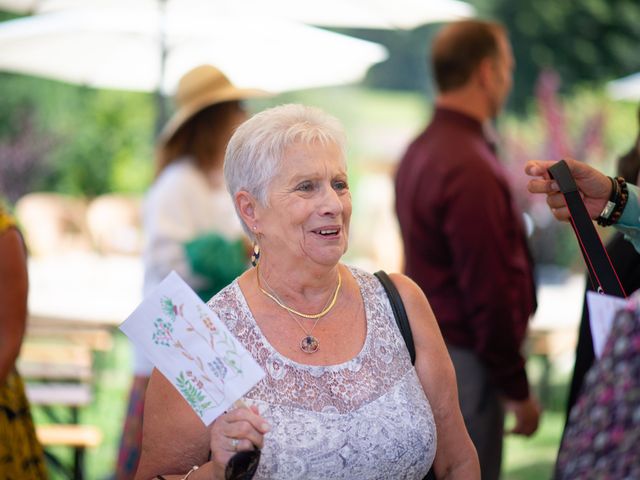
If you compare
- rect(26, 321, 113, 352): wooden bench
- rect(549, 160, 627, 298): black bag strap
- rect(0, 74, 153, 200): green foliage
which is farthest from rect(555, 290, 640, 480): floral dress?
rect(0, 74, 153, 200): green foliage

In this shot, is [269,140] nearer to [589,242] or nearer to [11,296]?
[589,242]

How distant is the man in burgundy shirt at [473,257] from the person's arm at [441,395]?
111 centimetres

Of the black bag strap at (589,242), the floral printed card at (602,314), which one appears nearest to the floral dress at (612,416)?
the floral printed card at (602,314)

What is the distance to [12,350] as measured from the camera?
320 centimetres

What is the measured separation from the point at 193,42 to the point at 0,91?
26.0 ft

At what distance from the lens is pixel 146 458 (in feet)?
8.18

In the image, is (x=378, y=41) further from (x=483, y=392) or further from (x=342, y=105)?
(x=483, y=392)

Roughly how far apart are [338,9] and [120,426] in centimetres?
347

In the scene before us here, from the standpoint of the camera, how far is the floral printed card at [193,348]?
2.13 meters

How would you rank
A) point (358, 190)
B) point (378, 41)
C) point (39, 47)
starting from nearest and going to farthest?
point (39, 47) < point (358, 190) < point (378, 41)

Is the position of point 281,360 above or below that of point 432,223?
below

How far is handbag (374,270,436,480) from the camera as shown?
8.61ft

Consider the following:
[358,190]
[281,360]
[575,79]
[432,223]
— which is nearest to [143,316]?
[281,360]

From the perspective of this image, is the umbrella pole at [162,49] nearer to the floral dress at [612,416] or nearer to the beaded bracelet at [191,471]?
the beaded bracelet at [191,471]
